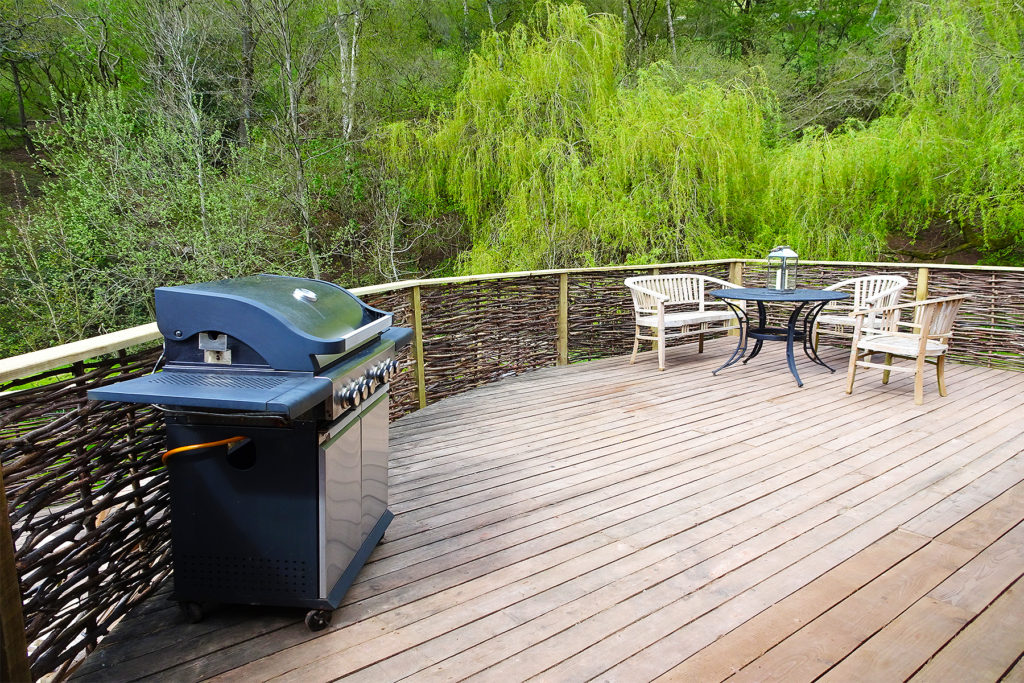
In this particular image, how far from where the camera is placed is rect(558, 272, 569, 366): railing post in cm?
547

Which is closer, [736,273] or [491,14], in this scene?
[736,273]

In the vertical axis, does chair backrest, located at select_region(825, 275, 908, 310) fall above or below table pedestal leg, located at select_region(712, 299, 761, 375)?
above

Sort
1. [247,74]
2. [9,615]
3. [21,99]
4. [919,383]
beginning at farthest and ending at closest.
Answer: [21,99]
[247,74]
[919,383]
[9,615]

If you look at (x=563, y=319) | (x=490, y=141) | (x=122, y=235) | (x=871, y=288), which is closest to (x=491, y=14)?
(x=490, y=141)

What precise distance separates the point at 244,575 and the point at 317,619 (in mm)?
241

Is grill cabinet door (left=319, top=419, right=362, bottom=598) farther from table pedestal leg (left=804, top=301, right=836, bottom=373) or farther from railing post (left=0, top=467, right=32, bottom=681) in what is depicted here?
table pedestal leg (left=804, top=301, right=836, bottom=373)

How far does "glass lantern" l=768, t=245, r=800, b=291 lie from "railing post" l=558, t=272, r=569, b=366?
5.31 ft

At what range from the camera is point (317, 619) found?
6.19 ft

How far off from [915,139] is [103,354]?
25.7ft

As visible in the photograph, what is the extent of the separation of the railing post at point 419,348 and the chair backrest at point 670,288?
2081mm

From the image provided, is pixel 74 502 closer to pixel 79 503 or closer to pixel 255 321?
pixel 79 503

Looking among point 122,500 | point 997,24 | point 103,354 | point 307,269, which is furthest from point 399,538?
point 307,269

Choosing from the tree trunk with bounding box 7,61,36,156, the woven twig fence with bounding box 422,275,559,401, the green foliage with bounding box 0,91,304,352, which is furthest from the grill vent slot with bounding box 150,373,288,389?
the tree trunk with bounding box 7,61,36,156

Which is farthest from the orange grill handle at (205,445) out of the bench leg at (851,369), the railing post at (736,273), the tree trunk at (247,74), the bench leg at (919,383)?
the tree trunk at (247,74)
